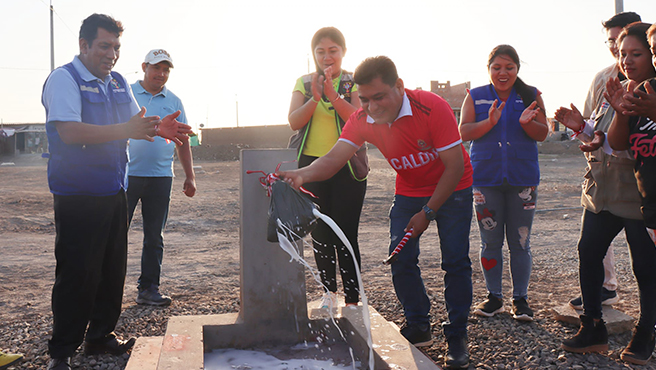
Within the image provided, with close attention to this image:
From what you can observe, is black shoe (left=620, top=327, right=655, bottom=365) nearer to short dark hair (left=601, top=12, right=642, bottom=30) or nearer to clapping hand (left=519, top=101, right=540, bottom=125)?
clapping hand (left=519, top=101, right=540, bottom=125)

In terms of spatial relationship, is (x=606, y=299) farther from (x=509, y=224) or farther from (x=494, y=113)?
(x=494, y=113)

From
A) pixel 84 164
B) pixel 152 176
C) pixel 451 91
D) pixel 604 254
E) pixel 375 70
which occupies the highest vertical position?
pixel 451 91

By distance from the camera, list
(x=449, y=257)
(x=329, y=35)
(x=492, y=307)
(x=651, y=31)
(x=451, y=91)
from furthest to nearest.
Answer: (x=451, y=91) < (x=492, y=307) < (x=329, y=35) < (x=449, y=257) < (x=651, y=31)

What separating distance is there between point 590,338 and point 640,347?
0.29 metres

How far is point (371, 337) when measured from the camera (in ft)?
10.9

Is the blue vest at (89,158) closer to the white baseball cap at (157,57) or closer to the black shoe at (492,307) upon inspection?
the white baseball cap at (157,57)

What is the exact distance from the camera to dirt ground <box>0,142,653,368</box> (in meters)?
4.68

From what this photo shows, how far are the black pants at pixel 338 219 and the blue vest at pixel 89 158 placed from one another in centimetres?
134

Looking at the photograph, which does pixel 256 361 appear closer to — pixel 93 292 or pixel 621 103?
pixel 93 292

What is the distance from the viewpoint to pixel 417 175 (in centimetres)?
353

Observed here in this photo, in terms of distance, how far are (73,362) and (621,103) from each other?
12.4 feet

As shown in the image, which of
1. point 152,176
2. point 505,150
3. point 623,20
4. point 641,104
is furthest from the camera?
point 152,176

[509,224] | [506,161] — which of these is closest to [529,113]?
[506,161]

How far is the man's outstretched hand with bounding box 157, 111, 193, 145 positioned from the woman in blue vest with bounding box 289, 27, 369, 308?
0.91 m
